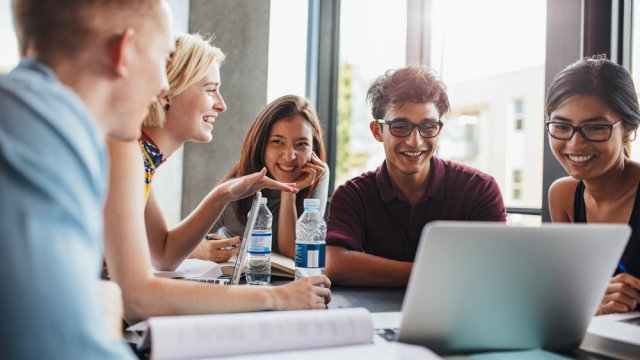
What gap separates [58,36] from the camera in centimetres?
59

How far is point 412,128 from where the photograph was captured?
5.39 feet

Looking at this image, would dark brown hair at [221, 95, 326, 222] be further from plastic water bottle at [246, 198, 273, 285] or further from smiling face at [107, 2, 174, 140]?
smiling face at [107, 2, 174, 140]

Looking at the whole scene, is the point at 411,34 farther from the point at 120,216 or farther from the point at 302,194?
the point at 120,216

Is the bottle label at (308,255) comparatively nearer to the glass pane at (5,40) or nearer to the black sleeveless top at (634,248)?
the black sleeveless top at (634,248)

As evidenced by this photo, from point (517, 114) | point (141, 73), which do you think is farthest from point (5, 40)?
point (517, 114)

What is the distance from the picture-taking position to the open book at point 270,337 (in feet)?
1.98

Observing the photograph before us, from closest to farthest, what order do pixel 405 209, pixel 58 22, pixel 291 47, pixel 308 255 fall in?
pixel 58 22, pixel 308 255, pixel 405 209, pixel 291 47

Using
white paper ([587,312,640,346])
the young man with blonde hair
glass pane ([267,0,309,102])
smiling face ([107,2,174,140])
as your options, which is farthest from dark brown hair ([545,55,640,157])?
glass pane ([267,0,309,102])

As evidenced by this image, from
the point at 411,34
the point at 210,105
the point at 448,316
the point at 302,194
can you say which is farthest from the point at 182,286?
the point at 411,34

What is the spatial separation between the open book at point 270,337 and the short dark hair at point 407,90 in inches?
43.3

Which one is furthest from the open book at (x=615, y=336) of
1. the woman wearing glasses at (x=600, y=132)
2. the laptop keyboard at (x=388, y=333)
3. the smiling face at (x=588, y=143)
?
the smiling face at (x=588, y=143)

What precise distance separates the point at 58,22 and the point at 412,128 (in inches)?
48.5

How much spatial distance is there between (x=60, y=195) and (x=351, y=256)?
3.57ft

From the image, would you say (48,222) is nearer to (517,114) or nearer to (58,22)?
(58,22)
